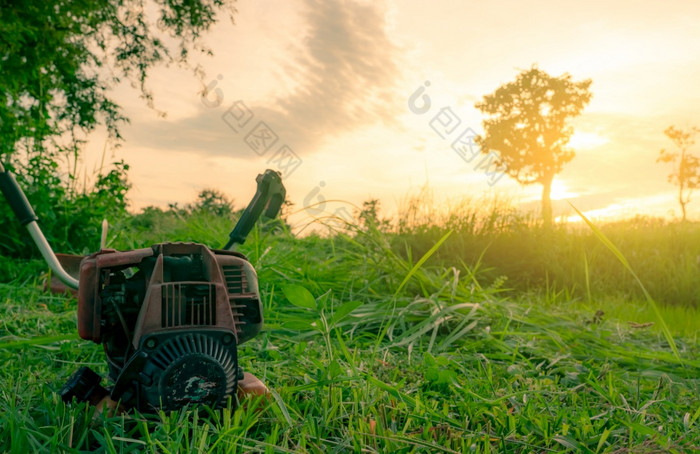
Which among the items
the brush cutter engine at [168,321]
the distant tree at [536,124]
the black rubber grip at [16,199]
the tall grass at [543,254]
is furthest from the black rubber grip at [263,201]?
the distant tree at [536,124]

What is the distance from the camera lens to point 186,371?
4.93ft

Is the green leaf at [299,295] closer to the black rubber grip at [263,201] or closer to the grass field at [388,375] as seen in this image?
the grass field at [388,375]

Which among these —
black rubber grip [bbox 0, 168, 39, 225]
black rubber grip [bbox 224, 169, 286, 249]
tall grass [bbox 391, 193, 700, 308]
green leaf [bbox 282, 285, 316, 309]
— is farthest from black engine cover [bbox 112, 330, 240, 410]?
tall grass [bbox 391, 193, 700, 308]

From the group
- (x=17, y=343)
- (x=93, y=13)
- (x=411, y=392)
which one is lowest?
(x=411, y=392)

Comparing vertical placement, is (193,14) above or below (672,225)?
above

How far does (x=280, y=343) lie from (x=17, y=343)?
4.03ft

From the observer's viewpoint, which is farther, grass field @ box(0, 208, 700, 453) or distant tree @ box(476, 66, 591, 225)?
distant tree @ box(476, 66, 591, 225)

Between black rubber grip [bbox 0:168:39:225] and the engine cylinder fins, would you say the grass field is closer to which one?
the engine cylinder fins

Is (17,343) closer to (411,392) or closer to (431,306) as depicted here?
(411,392)

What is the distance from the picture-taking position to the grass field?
5.14ft

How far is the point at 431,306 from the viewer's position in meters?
3.33

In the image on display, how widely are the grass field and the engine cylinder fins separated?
2.2 inches

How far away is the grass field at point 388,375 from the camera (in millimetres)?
1566

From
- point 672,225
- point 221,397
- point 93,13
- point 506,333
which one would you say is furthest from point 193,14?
point 221,397
